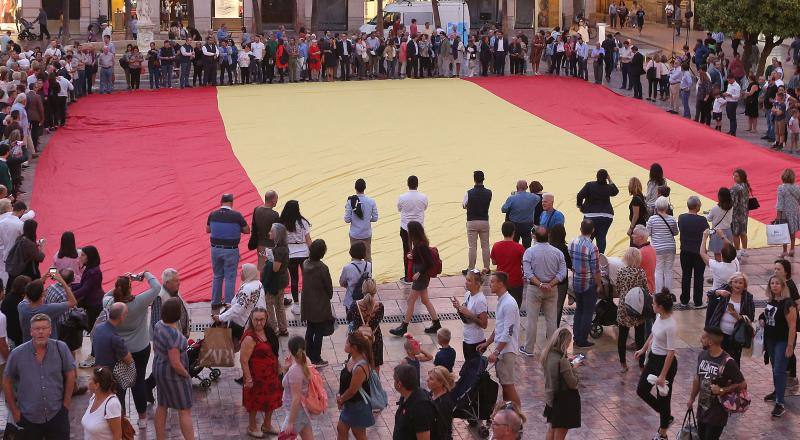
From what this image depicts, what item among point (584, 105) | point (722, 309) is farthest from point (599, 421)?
point (584, 105)

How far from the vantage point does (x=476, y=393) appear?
11.8 metres

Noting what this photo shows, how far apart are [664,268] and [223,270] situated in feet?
17.6

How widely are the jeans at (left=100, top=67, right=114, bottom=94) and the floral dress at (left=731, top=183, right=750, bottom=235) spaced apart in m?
18.1

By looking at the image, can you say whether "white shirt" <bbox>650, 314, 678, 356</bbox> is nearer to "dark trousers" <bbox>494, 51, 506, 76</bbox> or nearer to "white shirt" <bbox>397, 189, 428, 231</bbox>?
"white shirt" <bbox>397, 189, 428, 231</bbox>

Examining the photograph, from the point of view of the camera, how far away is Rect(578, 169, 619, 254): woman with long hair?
16781 millimetres

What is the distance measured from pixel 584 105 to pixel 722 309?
16587mm

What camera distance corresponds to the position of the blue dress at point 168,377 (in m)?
11.2

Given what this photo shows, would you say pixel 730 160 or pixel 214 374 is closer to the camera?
pixel 214 374

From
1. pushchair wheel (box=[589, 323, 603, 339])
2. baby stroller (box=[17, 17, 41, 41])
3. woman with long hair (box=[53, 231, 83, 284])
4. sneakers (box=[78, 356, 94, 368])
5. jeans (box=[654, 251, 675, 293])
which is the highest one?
baby stroller (box=[17, 17, 41, 41])

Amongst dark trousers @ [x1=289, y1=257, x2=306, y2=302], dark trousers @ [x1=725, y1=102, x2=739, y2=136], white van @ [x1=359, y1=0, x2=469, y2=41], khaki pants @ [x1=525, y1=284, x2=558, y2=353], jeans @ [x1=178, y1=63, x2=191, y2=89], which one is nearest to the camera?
khaki pants @ [x1=525, y1=284, x2=558, y2=353]

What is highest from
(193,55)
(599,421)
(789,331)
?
(193,55)

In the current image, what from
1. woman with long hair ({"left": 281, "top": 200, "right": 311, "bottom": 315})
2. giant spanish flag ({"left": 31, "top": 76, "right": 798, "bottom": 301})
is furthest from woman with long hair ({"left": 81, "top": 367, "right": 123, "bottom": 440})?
giant spanish flag ({"left": 31, "top": 76, "right": 798, "bottom": 301})

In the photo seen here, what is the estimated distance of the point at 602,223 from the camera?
17078 millimetres

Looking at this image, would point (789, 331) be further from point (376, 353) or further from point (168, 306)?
point (168, 306)
